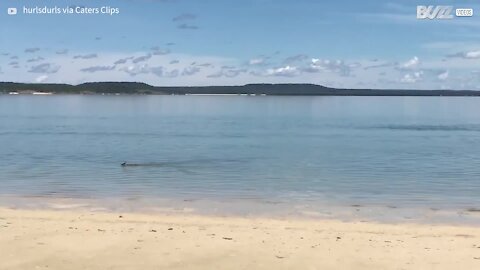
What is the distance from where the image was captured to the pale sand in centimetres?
945

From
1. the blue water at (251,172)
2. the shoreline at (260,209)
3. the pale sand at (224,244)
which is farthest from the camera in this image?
the blue water at (251,172)

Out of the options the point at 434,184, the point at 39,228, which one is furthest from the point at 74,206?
the point at 434,184

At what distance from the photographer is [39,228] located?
12.1 meters

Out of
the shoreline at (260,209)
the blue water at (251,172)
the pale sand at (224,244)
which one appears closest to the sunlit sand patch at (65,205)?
the shoreline at (260,209)

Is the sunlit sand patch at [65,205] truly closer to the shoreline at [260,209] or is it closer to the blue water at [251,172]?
the shoreline at [260,209]

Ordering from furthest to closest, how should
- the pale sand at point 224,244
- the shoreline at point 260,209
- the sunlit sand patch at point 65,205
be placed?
the sunlit sand patch at point 65,205
the shoreline at point 260,209
the pale sand at point 224,244

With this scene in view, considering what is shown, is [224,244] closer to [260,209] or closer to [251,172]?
[260,209]

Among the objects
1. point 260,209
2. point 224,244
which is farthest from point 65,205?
point 224,244

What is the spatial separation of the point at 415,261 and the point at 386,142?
128 feet

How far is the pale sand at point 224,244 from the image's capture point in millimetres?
9453

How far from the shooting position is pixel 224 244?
428 inches

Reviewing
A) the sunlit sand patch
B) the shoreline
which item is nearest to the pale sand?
the shoreline

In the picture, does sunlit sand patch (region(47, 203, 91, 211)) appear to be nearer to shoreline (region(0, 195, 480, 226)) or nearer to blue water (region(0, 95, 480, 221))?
shoreline (region(0, 195, 480, 226))

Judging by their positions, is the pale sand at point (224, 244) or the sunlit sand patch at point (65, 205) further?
the sunlit sand patch at point (65, 205)
